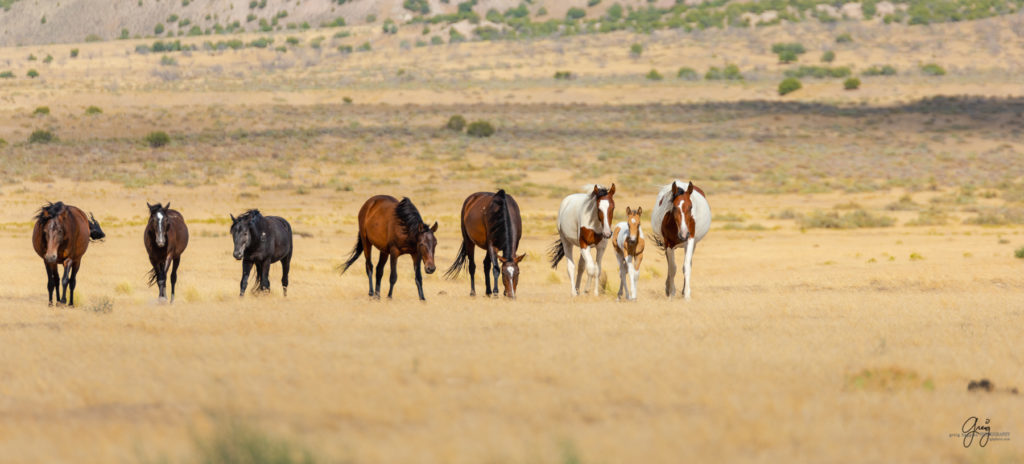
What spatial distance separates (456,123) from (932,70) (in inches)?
1633

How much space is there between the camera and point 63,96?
71062 millimetres

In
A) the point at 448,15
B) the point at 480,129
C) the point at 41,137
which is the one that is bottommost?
the point at 480,129

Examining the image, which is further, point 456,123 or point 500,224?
point 456,123

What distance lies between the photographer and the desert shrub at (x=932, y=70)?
82056 millimetres

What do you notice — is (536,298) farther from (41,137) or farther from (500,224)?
(41,137)

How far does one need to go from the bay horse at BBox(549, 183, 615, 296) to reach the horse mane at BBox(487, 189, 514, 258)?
1015mm

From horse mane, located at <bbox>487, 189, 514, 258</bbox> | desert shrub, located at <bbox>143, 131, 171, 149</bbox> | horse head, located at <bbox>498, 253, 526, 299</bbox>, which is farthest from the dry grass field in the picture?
desert shrub, located at <bbox>143, 131, 171, 149</bbox>

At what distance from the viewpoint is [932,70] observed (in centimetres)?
8306

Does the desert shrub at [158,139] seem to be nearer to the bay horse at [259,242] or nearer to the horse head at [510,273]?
the bay horse at [259,242]

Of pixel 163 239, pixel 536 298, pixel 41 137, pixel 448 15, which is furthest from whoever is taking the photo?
pixel 448 15

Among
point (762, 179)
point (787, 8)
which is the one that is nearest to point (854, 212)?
point (762, 179)

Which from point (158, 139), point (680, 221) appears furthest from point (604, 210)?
point (158, 139)

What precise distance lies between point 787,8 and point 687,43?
62.7 ft

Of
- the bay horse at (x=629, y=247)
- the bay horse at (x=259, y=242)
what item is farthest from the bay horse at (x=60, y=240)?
the bay horse at (x=629, y=247)
